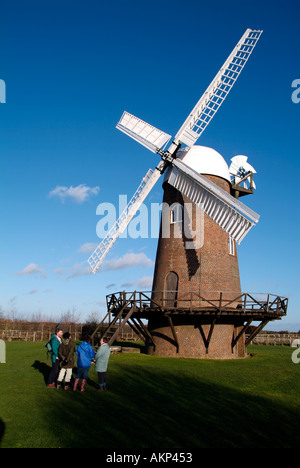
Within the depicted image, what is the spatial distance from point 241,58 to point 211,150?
4.74 meters

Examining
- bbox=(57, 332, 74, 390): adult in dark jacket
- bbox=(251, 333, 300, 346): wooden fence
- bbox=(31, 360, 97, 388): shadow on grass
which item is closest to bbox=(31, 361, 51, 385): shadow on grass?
bbox=(31, 360, 97, 388): shadow on grass

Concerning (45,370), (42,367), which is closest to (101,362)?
(45,370)

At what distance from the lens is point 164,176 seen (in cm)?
1994

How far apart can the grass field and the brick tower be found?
404 centimetres

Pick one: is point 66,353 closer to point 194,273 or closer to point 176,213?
point 194,273

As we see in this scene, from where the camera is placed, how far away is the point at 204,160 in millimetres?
19406

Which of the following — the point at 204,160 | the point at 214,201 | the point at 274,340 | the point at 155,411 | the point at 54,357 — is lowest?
the point at 274,340

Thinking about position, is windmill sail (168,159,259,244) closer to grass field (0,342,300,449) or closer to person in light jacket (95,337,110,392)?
grass field (0,342,300,449)

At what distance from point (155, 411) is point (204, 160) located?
46.8 feet

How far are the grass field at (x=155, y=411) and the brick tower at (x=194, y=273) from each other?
4.04 meters

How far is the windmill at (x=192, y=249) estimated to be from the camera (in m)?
16.9

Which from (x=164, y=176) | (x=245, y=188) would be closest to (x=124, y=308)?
(x=164, y=176)

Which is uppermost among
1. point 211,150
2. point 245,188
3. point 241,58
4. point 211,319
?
point 241,58
